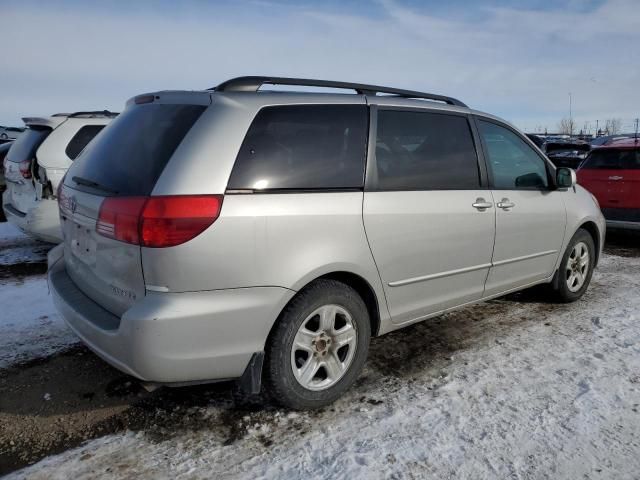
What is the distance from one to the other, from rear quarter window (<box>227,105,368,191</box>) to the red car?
229 inches

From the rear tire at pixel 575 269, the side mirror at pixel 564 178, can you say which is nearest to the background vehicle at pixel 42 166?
the side mirror at pixel 564 178

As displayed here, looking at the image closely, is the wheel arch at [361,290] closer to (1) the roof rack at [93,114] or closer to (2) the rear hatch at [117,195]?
(2) the rear hatch at [117,195]

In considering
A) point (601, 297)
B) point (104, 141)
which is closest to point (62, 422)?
point (104, 141)

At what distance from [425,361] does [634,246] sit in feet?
18.6

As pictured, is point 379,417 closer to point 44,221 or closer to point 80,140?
point 44,221

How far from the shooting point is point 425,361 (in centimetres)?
348

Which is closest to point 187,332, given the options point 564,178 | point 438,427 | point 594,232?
point 438,427

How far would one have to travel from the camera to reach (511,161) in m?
4.07

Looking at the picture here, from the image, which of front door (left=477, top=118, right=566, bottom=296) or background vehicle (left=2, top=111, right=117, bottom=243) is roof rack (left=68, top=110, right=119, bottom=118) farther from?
front door (left=477, top=118, right=566, bottom=296)

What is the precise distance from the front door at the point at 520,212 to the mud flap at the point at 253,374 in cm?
203

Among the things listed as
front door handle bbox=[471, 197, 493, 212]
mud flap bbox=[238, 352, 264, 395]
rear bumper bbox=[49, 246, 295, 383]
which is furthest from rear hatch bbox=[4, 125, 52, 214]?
front door handle bbox=[471, 197, 493, 212]

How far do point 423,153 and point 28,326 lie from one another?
3.26 meters

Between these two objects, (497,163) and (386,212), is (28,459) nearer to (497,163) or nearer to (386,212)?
(386,212)

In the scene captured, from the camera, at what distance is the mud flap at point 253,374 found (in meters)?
2.56
